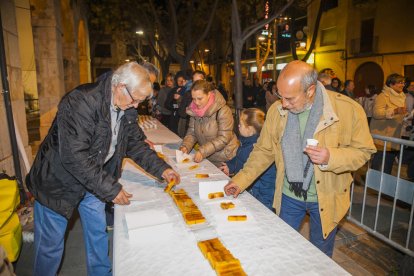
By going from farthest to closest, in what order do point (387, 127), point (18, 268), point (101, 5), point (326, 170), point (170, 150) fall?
1. point (101, 5)
2. point (387, 127)
3. point (170, 150)
4. point (18, 268)
5. point (326, 170)

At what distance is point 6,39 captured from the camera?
4.90m

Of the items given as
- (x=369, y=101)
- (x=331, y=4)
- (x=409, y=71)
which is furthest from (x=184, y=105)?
(x=331, y=4)

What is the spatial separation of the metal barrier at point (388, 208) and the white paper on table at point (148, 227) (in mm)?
2317

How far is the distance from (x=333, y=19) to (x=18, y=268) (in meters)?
25.6

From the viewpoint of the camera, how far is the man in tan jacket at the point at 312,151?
7.02 ft

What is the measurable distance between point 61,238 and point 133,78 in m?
1.49

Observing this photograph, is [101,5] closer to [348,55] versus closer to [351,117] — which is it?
[351,117]

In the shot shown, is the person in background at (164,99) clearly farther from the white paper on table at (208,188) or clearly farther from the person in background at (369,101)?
the white paper on table at (208,188)

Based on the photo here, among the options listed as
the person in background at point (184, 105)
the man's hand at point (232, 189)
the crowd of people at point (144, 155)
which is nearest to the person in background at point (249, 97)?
the person in background at point (184, 105)

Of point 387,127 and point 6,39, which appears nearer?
point 6,39

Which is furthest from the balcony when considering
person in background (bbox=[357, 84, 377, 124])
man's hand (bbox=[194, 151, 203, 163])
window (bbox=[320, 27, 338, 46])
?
man's hand (bbox=[194, 151, 203, 163])

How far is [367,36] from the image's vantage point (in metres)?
21.5

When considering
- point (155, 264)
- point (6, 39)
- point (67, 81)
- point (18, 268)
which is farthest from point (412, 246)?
point (67, 81)

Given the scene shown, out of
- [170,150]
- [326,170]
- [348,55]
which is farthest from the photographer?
[348,55]
